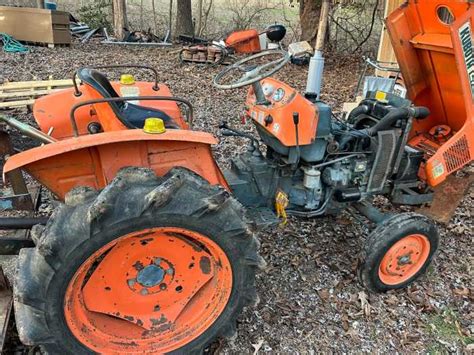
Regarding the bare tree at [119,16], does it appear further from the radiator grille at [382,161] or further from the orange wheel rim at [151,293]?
the orange wheel rim at [151,293]

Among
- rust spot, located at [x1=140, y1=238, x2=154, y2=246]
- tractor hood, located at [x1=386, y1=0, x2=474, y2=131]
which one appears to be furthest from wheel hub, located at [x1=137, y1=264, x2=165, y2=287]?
tractor hood, located at [x1=386, y1=0, x2=474, y2=131]

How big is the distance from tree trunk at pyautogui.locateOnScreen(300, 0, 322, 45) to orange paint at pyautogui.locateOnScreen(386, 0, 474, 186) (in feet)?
21.9

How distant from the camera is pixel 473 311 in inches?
110

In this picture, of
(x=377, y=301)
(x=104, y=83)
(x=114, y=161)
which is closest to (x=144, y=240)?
(x=114, y=161)

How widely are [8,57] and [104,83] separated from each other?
252 inches

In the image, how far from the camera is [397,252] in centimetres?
273

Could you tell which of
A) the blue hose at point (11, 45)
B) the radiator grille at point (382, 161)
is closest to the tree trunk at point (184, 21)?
the blue hose at point (11, 45)

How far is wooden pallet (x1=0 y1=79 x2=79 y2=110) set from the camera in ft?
17.4

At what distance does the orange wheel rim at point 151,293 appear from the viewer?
2.06m

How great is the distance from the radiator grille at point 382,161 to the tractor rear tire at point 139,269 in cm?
116

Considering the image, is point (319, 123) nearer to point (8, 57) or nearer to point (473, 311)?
point (473, 311)

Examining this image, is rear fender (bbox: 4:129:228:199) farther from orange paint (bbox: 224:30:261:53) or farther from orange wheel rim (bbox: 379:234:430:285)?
orange paint (bbox: 224:30:261:53)

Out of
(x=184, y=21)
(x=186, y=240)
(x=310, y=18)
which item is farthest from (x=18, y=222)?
(x=184, y=21)

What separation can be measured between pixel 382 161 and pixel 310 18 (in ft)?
24.7
